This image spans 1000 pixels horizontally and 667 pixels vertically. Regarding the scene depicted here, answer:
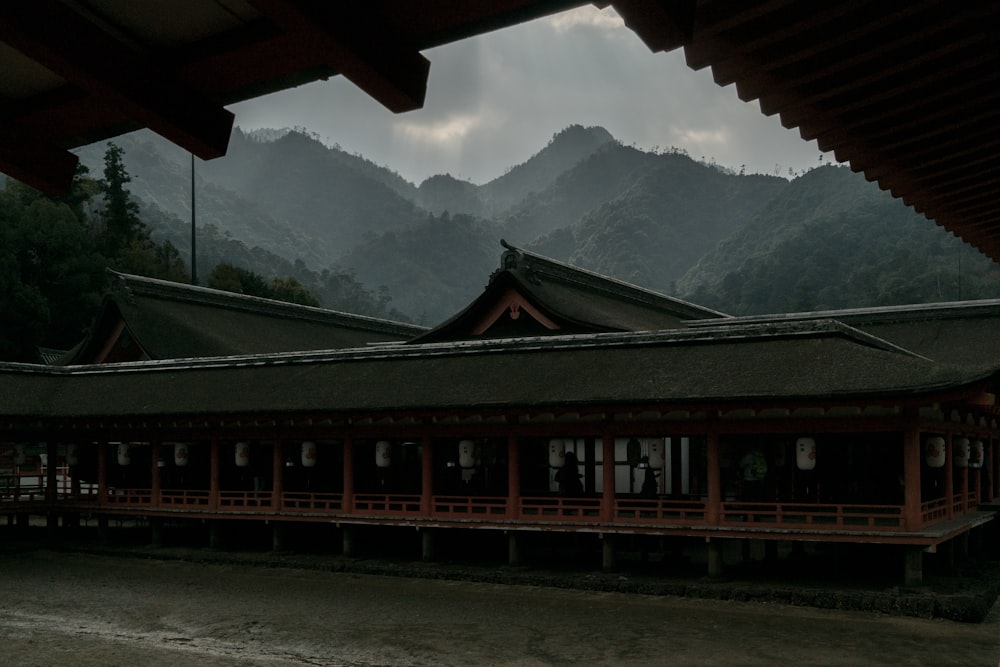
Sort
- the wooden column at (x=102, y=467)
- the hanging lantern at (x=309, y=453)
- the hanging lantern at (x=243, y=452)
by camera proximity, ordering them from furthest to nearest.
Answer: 1. the wooden column at (x=102, y=467)
2. the hanging lantern at (x=243, y=452)
3. the hanging lantern at (x=309, y=453)

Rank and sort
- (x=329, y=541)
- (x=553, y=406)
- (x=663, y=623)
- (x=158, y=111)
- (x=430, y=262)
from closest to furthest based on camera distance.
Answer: (x=158, y=111)
(x=663, y=623)
(x=553, y=406)
(x=329, y=541)
(x=430, y=262)

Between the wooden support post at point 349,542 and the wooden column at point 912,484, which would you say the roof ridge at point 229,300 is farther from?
the wooden column at point 912,484

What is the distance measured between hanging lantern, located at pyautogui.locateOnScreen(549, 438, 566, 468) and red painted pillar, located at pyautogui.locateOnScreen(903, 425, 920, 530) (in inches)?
305

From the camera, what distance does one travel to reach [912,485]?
18.7 meters

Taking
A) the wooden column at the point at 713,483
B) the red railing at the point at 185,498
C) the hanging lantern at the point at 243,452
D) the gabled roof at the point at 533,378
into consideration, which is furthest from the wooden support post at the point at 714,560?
the red railing at the point at 185,498

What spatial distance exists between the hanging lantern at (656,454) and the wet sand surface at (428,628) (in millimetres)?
3041

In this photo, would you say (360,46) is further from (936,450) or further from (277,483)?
(277,483)

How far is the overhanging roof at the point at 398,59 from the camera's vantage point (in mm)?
3594

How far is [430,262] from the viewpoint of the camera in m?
158

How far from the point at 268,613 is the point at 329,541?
9310mm

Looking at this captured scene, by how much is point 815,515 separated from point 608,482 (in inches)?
178

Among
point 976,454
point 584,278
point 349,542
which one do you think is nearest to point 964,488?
point 976,454

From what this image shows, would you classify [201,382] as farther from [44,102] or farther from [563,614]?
[44,102]

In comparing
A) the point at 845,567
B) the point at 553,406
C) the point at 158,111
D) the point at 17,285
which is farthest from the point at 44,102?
the point at 17,285
